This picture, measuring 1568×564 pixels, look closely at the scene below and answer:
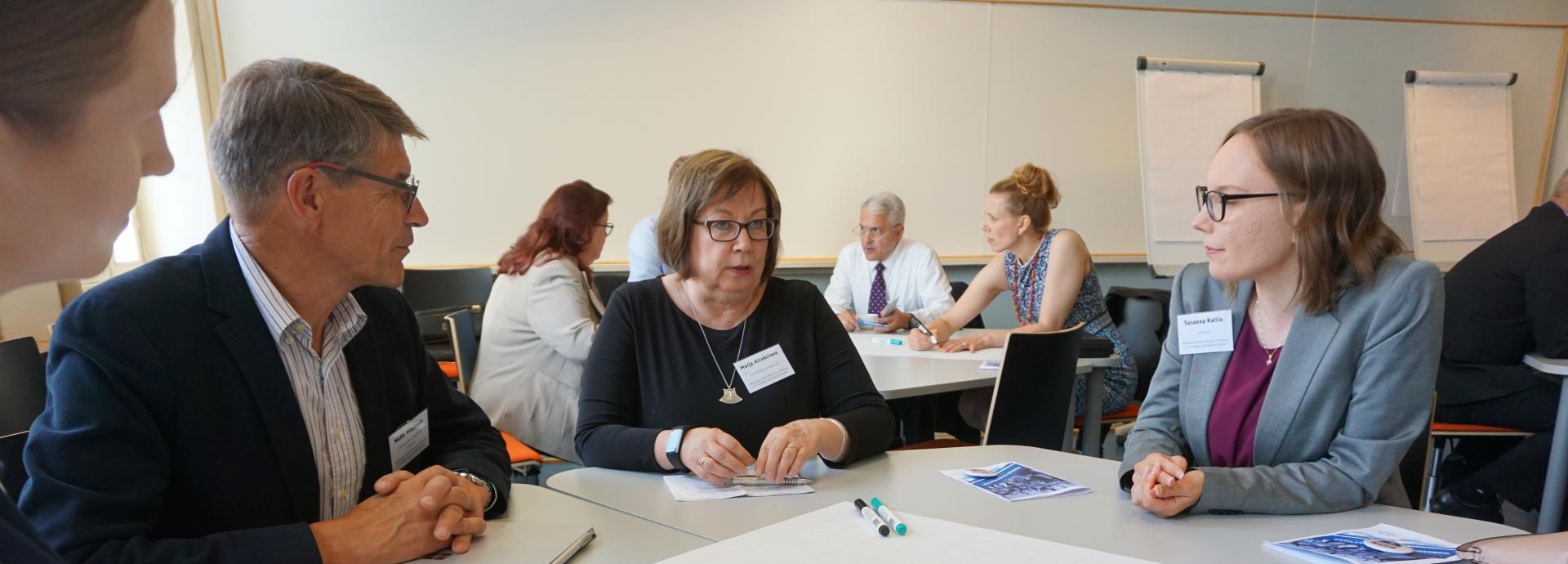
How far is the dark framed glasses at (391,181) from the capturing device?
127 cm

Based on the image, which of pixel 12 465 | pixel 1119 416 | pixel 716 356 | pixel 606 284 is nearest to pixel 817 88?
pixel 606 284

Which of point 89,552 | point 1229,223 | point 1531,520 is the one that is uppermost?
point 1229,223

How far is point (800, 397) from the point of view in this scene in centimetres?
196

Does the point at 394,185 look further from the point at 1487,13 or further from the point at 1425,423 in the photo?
the point at 1487,13

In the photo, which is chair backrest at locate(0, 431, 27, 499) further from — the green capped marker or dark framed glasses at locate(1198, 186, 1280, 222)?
dark framed glasses at locate(1198, 186, 1280, 222)

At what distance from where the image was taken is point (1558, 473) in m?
2.80

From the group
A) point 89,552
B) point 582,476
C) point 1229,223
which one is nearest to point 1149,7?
point 1229,223

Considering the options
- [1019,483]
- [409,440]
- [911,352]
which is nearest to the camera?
[409,440]

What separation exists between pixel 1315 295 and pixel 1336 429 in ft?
0.79

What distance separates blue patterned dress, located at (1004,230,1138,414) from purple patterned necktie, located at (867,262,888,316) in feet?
2.72

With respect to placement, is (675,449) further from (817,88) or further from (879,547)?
(817,88)

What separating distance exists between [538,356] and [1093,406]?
6.90 feet

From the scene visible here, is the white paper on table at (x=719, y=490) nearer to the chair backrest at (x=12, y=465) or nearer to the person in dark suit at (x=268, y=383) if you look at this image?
the person in dark suit at (x=268, y=383)

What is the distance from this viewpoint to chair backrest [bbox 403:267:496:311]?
5.05m
